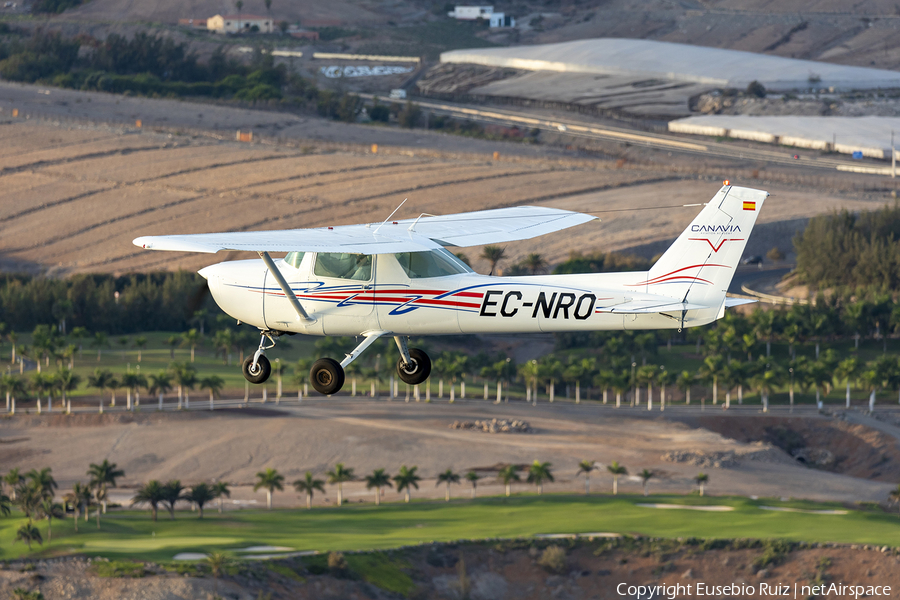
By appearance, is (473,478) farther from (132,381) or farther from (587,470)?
(132,381)

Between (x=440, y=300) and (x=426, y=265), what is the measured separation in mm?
974

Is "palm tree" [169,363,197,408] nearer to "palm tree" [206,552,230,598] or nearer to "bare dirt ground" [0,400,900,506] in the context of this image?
"bare dirt ground" [0,400,900,506]

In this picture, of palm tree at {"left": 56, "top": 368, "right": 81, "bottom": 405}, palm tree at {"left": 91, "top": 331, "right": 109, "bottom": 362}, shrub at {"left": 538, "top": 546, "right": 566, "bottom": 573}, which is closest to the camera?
shrub at {"left": 538, "top": 546, "right": 566, "bottom": 573}

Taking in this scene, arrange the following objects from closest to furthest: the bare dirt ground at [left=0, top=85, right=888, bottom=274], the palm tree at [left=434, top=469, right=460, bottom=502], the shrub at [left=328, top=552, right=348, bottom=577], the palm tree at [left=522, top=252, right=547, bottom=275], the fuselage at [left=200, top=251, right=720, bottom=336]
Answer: the fuselage at [left=200, top=251, right=720, bottom=336] < the shrub at [left=328, top=552, right=348, bottom=577] < the palm tree at [left=434, top=469, right=460, bottom=502] < the palm tree at [left=522, top=252, right=547, bottom=275] < the bare dirt ground at [left=0, top=85, right=888, bottom=274]

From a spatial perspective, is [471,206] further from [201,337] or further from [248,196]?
[201,337]

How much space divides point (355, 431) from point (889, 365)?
1935 inches

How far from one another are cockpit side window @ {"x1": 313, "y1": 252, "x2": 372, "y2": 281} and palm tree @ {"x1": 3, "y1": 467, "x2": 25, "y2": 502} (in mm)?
75214

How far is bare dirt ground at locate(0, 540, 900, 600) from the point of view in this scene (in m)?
88.4

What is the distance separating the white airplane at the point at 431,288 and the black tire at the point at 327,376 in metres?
0.03

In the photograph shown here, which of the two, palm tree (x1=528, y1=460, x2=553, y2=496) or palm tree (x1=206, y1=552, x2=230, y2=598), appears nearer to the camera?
palm tree (x1=206, y1=552, x2=230, y2=598)

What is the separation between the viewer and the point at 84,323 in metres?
138

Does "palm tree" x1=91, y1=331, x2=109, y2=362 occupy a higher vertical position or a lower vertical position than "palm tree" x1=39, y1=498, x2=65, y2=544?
higher

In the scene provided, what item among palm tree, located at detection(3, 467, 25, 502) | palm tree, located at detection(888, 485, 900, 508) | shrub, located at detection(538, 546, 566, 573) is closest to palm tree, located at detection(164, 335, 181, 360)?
palm tree, located at detection(3, 467, 25, 502)

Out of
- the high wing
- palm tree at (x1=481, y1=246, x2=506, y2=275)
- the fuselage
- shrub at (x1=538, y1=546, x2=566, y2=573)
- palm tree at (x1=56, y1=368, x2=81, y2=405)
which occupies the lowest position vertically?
shrub at (x1=538, y1=546, x2=566, y2=573)
